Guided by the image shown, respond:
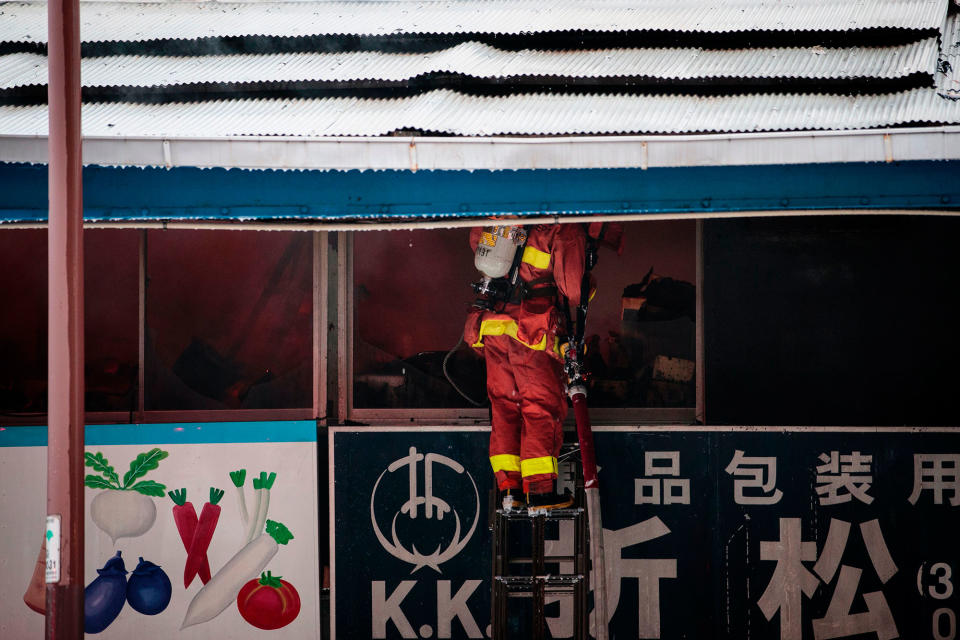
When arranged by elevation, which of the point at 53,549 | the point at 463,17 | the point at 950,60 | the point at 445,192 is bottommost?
the point at 53,549

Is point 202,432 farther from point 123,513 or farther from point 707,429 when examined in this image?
point 707,429

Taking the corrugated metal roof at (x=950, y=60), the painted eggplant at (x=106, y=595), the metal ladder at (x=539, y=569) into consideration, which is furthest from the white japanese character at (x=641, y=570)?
the corrugated metal roof at (x=950, y=60)

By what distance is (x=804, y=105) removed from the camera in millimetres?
4832

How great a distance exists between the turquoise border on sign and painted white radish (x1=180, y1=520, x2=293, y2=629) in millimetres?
566

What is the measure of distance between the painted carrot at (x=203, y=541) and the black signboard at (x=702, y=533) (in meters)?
0.77

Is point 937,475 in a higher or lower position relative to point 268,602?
higher

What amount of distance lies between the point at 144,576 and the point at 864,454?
4625 millimetres

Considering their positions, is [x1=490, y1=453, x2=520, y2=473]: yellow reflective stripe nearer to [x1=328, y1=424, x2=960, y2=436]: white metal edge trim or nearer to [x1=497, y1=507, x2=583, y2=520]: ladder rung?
Answer: [x1=497, y1=507, x2=583, y2=520]: ladder rung

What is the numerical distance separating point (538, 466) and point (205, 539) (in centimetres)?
224

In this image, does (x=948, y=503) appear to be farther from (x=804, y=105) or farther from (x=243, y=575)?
(x=243, y=575)

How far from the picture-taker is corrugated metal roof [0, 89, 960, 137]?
15.4ft

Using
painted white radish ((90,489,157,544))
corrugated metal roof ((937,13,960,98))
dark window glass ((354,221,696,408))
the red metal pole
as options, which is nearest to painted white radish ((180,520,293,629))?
painted white radish ((90,489,157,544))

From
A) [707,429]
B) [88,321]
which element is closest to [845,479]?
[707,429]

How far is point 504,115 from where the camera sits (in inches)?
193
